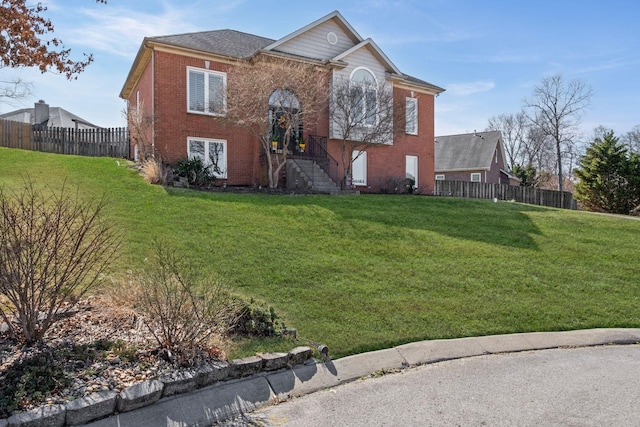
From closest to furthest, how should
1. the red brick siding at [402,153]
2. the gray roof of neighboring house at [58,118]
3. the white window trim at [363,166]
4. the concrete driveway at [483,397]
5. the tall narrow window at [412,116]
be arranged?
the concrete driveway at [483,397] → the white window trim at [363,166] → the red brick siding at [402,153] → the tall narrow window at [412,116] → the gray roof of neighboring house at [58,118]

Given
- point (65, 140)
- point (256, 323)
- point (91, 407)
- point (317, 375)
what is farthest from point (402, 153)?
point (91, 407)

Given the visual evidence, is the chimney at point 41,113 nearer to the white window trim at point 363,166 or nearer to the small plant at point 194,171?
the small plant at point 194,171

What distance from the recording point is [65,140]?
65.9ft

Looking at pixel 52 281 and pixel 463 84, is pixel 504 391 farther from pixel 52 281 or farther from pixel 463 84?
pixel 463 84

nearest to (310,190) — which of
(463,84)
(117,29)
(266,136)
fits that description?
(266,136)

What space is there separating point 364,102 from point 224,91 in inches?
→ 228

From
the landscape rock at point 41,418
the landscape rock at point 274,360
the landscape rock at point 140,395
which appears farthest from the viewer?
the landscape rock at point 274,360

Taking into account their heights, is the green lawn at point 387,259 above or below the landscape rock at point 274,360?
above

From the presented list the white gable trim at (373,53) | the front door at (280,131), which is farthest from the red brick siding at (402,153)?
the front door at (280,131)

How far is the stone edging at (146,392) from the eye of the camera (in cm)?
302

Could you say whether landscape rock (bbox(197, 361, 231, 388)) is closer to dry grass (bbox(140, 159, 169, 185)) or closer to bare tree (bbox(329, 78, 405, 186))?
dry grass (bbox(140, 159, 169, 185))

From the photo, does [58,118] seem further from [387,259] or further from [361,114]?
[387,259]

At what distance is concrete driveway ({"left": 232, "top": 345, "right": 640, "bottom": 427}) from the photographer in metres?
3.54

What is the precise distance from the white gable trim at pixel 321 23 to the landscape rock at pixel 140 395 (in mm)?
15669
